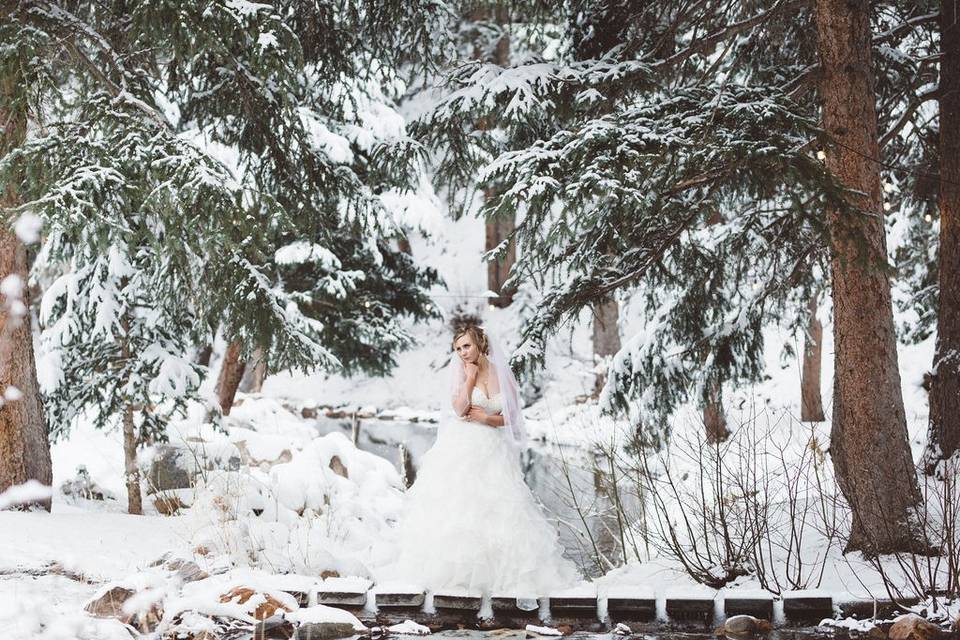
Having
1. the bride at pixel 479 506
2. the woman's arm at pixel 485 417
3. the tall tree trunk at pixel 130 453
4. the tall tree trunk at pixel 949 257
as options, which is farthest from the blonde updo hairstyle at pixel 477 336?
the tall tree trunk at pixel 130 453

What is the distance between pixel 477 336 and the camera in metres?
6.17

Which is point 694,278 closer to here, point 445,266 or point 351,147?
point 351,147

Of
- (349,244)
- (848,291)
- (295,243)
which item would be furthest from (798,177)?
(349,244)

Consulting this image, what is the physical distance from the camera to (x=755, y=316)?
8086mm

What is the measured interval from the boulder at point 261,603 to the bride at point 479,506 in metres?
1.05

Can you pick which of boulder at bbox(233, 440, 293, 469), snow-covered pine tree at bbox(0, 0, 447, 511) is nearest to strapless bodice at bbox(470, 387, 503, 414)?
snow-covered pine tree at bbox(0, 0, 447, 511)

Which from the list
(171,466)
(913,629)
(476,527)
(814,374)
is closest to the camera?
(913,629)

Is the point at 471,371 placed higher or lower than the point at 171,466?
higher

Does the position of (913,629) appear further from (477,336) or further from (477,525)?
(477,336)

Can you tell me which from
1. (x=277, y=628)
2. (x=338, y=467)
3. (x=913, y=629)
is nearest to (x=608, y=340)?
(x=338, y=467)

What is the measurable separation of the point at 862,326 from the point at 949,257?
6.65ft

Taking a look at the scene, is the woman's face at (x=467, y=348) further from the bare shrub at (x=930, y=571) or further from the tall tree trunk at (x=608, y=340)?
the tall tree trunk at (x=608, y=340)

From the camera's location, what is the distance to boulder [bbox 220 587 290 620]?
5.02 meters

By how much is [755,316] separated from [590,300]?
5.40ft
